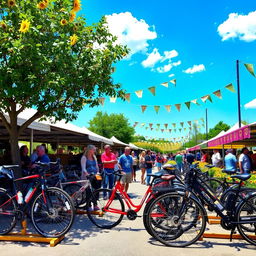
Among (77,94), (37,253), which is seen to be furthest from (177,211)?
(77,94)

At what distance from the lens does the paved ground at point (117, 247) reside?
396 cm

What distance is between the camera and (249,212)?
4336 mm

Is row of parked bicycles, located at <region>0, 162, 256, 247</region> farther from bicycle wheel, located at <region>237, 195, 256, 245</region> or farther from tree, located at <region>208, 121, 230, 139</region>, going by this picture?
tree, located at <region>208, 121, 230, 139</region>

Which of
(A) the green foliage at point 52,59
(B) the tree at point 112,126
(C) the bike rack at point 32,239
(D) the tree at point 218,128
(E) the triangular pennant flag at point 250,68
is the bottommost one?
(C) the bike rack at point 32,239

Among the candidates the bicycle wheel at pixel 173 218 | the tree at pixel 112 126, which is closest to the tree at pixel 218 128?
the tree at pixel 112 126

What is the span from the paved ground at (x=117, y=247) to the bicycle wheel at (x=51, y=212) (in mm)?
285

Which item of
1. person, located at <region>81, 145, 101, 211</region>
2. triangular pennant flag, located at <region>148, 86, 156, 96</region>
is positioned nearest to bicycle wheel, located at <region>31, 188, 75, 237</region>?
person, located at <region>81, 145, 101, 211</region>

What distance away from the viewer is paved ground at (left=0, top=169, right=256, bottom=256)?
3.96 metres

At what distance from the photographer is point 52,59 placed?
5883 millimetres

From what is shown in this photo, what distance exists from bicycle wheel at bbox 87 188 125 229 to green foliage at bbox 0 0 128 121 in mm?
2257

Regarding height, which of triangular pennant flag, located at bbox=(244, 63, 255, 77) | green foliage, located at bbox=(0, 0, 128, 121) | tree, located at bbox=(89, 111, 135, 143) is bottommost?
green foliage, located at bbox=(0, 0, 128, 121)

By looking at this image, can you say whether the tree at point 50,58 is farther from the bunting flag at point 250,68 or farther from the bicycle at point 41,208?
the bunting flag at point 250,68

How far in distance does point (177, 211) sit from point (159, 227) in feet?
1.26

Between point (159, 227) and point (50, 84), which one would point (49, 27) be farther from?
point (159, 227)
